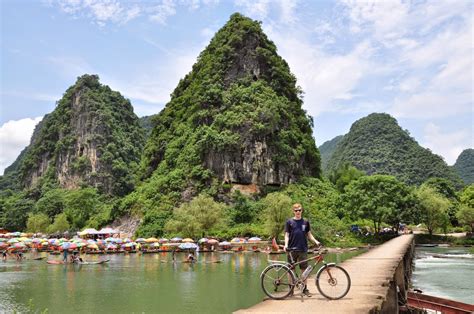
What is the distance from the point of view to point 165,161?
81188 millimetres

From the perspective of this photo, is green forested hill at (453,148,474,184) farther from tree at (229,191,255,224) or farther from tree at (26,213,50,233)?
tree at (26,213,50,233)

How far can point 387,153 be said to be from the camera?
143375 mm

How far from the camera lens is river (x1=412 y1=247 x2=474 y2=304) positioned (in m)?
22.8

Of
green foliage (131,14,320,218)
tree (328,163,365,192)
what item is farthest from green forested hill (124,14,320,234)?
tree (328,163,365,192)

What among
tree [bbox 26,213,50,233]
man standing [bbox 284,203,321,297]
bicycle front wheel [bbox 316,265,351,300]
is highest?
tree [bbox 26,213,50,233]

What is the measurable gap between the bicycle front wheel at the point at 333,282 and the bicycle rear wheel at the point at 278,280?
0.65m

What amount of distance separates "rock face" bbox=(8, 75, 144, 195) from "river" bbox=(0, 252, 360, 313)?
3356 inches

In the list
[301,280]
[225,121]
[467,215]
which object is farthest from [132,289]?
[467,215]

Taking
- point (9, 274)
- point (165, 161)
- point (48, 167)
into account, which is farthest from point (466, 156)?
point (9, 274)

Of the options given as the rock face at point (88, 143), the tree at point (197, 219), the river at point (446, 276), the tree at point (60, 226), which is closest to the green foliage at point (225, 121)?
the tree at point (197, 219)

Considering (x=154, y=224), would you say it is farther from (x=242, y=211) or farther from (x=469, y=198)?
(x=469, y=198)

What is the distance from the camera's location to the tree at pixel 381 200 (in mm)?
56344

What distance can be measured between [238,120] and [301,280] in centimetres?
6304

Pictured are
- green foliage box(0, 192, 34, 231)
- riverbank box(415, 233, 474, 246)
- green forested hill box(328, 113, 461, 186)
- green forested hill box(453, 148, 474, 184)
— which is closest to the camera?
riverbank box(415, 233, 474, 246)
